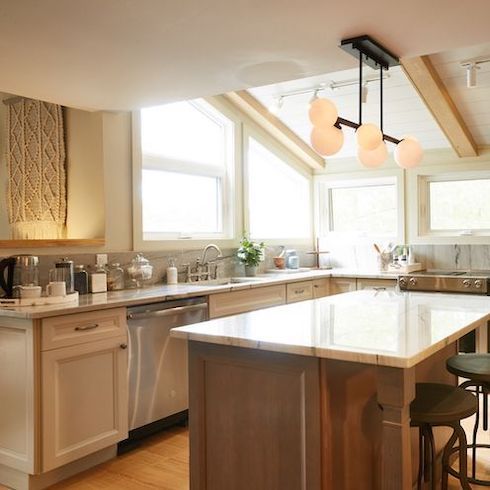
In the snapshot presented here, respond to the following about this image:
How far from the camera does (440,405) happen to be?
2014 millimetres

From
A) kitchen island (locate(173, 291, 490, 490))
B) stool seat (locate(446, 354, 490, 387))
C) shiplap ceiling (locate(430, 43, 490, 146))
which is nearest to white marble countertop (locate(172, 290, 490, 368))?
kitchen island (locate(173, 291, 490, 490))

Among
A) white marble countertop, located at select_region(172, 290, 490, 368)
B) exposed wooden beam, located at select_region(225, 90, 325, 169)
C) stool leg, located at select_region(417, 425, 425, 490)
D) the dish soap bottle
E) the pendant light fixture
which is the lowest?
stool leg, located at select_region(417, 425, 425, 490)

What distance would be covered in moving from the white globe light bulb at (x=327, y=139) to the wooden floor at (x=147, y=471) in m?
1.76

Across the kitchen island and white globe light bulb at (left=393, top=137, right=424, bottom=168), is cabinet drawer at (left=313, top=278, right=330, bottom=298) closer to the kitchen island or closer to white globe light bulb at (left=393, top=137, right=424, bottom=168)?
white globe light bulb at (left=393, top=137, right=424, bottom=168)

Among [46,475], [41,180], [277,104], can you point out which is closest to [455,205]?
[277,104]

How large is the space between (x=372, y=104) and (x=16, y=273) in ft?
10.3

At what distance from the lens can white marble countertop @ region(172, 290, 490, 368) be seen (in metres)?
1.67

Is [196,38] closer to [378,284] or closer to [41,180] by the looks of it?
[41,180]

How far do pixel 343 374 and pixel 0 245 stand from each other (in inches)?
81.5

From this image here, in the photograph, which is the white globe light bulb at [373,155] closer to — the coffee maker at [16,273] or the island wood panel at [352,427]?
the island wood panel at [352,427]

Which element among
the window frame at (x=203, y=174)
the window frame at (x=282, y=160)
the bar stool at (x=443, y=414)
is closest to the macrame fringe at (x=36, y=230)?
the window frame at (x=203, y=174)

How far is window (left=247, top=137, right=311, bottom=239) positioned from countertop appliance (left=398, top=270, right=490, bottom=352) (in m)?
1.44

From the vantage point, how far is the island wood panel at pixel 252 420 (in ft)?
5.94

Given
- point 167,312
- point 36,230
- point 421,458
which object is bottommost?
point 421,458
